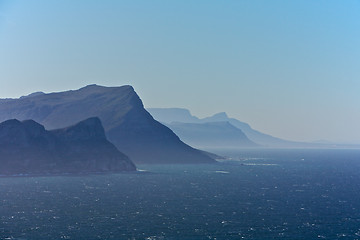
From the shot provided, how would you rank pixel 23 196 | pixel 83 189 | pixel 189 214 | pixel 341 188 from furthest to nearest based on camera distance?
pixel 341 188, pixel 83 189, pixel 23 196, pixel 189 214

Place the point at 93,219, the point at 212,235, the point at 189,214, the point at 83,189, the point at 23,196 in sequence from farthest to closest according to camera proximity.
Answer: the point at 83,189
the point at 23,196
the point at 189,214
the point at 93,219
the point at 212,235

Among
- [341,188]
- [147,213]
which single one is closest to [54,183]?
[147,213]

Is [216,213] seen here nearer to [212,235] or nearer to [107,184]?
[212,235]

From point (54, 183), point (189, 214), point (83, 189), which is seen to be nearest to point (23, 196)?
point (83, 189)

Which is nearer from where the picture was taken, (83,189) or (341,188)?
(83,189)

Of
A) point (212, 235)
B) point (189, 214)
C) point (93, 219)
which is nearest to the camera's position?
point (212, 235)

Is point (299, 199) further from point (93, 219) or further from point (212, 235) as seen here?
point (93, 219)
